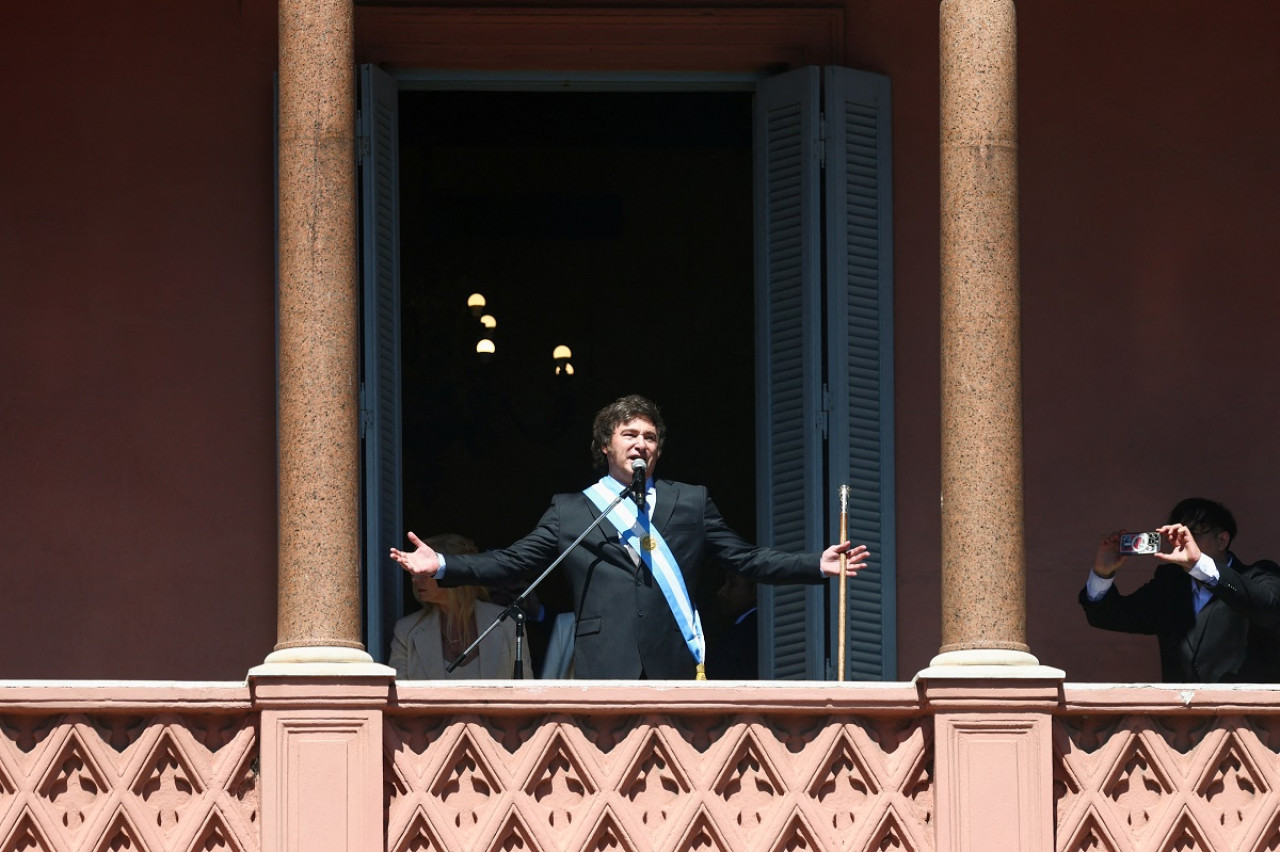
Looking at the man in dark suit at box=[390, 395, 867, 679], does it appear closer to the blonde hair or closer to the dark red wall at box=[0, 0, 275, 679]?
the blonde hair

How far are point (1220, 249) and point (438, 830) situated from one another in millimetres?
4795

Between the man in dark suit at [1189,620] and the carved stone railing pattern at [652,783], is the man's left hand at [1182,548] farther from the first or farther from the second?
the carved stone railing pattern at [652,783]

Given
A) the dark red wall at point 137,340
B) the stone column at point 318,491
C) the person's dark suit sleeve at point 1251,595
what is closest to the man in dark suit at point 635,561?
the stone column at point 318,491

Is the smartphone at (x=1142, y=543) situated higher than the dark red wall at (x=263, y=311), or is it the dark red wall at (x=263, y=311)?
the dark red wall at (x=263, y=311)

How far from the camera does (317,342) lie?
12906 millimetres

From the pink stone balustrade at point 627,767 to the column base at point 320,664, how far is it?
58 mm

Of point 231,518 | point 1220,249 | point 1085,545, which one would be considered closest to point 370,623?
point 231,518

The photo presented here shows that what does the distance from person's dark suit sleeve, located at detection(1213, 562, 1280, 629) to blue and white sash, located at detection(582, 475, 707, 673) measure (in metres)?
1.90

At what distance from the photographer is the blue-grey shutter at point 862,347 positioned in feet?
48.2

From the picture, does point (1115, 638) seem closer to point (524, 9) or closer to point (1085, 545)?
point (1085, 545)

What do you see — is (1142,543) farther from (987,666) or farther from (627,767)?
(627,767)

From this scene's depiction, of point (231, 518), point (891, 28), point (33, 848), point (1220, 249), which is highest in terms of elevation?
point (891, 28)

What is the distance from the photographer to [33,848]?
1244 cm

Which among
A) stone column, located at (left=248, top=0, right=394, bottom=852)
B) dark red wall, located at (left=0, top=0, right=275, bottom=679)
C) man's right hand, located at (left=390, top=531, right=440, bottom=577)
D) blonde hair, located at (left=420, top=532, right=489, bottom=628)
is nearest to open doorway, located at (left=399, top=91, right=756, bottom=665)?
dark red wall, located at (left=0, top=0, right=275, bottom=679)
